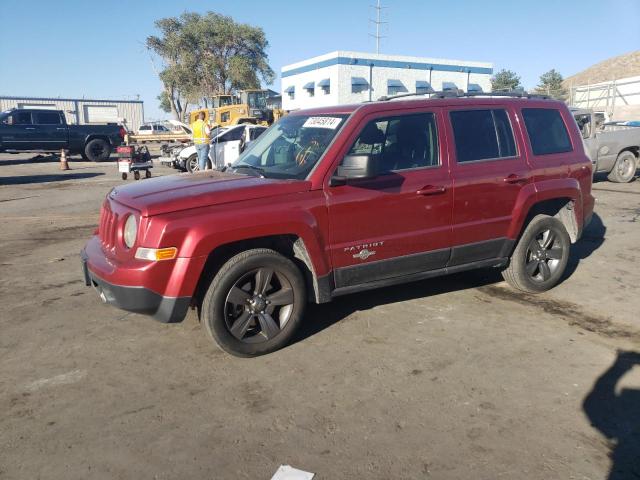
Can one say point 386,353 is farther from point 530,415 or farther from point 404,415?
point 530,415

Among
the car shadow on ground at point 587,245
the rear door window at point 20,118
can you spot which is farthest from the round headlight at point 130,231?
the rear door window at point 20,118

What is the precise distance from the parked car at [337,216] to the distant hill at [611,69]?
8982 centimetres

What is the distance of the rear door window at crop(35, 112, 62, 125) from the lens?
2186cm

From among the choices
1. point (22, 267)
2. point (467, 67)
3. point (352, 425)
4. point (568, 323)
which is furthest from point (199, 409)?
point (467, 67)

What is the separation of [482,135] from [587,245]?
3.46m

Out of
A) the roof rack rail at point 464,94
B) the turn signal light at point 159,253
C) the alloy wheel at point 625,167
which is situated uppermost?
the roof rack rail at point 464,94

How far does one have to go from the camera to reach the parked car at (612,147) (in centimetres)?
1181

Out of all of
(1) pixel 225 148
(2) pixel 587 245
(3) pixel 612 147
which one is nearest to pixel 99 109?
(1) pixel 225 148

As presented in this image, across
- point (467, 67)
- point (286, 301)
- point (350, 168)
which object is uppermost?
point (467, 67)

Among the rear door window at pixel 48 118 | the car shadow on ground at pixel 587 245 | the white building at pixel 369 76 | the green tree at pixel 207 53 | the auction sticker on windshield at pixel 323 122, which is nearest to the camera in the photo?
the auction sticker on windshield at pixel 323 122

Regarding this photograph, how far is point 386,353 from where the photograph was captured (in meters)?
3.86

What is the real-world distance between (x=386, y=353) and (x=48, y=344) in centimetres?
260

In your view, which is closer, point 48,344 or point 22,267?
point 48,344

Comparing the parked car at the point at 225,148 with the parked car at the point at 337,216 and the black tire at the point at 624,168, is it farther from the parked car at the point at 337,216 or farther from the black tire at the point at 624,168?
the parked car at the point at 337,216
